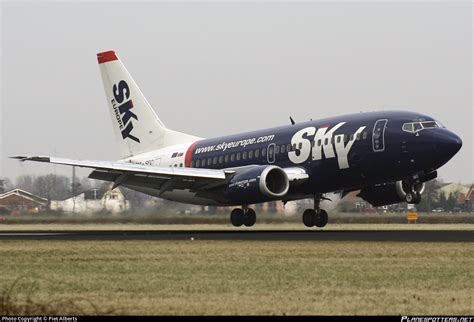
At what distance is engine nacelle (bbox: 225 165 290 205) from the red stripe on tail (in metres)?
14.1

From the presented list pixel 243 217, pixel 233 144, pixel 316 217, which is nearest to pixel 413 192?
pixel 316 217

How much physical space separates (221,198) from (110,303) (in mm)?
28720

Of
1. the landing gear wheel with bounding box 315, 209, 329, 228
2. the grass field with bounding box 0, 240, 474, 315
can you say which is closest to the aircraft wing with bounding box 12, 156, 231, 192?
the landing gear wheel with bounding box 315, 209, 329, 228

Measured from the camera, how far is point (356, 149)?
42094 mm

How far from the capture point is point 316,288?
64.6 feet

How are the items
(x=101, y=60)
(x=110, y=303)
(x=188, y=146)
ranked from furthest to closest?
(x=101, y=60) → (x=188, y=146) → (x=110, y=303)

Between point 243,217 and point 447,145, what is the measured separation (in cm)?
1071

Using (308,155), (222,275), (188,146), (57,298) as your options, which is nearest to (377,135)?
(308,155)

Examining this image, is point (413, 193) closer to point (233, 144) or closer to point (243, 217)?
point (243, 217)

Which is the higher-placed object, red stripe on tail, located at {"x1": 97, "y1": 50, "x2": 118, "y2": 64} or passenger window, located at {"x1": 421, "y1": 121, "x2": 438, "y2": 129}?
red stripe on tail, located at {"x1": 97, "y1": 50, "x2": 118, "y2": 64}

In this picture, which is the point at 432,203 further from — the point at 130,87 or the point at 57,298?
the point at 57,298

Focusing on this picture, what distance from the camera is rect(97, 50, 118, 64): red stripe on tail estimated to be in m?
54.8

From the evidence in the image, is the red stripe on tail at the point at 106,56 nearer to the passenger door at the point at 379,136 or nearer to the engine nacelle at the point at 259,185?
the engine nacelle at the point at 259,185

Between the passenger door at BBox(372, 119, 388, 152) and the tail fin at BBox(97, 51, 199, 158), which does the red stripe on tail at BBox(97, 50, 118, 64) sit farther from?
the passenger door at BBox(372, 119, 388, 152)
